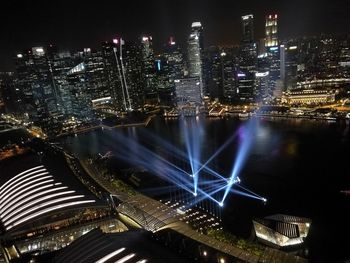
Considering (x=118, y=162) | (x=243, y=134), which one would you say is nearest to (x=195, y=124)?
(x=243, y=134)

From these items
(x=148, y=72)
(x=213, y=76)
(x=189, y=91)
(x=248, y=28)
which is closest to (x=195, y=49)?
(x=213, y=76)

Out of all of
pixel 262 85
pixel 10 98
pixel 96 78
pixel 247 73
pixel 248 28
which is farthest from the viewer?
pixel 248 28

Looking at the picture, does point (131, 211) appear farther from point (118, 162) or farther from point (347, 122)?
point (347, 122)

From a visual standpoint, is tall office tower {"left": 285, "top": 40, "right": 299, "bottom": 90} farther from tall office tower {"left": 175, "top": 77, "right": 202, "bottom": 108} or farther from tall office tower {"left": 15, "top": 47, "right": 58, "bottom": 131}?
tall office tower {"left": 15, "top": 47, "right": 58, "bottom": 131}

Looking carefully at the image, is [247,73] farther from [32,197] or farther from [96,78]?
[32,197]

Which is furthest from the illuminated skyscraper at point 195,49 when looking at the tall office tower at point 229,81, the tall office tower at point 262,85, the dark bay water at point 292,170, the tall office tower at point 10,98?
the tall office tower at point 10,98

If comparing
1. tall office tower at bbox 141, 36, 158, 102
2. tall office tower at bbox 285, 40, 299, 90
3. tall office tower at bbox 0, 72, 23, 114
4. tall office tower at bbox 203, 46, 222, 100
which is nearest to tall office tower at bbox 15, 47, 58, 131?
tall office tower at bbox 0, 72, 23, 114

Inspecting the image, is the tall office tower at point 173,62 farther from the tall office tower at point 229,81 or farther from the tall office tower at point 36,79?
the tall office tower at point 36,79
